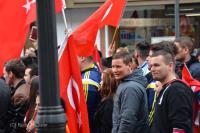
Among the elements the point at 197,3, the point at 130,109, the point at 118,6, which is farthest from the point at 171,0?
the point at 130,109

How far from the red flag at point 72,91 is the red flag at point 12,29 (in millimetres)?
1088

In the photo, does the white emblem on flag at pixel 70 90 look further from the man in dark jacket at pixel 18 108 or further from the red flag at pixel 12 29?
the red flag at pixel 12 29

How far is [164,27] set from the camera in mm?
18891

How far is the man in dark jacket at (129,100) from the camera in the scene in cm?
678

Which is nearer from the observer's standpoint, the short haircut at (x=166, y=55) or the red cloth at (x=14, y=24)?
the short haircut at (x=166, y=55)

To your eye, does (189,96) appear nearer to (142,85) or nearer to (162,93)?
(162,93)

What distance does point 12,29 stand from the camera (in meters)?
8.14

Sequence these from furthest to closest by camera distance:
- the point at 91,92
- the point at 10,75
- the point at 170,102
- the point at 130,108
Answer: the point at 10,75 < the point at 91,92 < the point at 130,108 < the point at 170,102

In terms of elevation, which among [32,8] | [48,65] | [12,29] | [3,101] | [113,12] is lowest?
[3,101]

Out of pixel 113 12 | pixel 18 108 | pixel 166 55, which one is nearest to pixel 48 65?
pixel 166 55

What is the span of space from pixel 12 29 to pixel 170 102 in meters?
2.85

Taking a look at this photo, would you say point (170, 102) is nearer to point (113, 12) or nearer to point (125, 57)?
point (125, 57)

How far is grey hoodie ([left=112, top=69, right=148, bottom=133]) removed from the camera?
6.77 meters

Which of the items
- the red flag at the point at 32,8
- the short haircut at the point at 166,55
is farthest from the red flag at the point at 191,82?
the red flag at the point at 32,8
